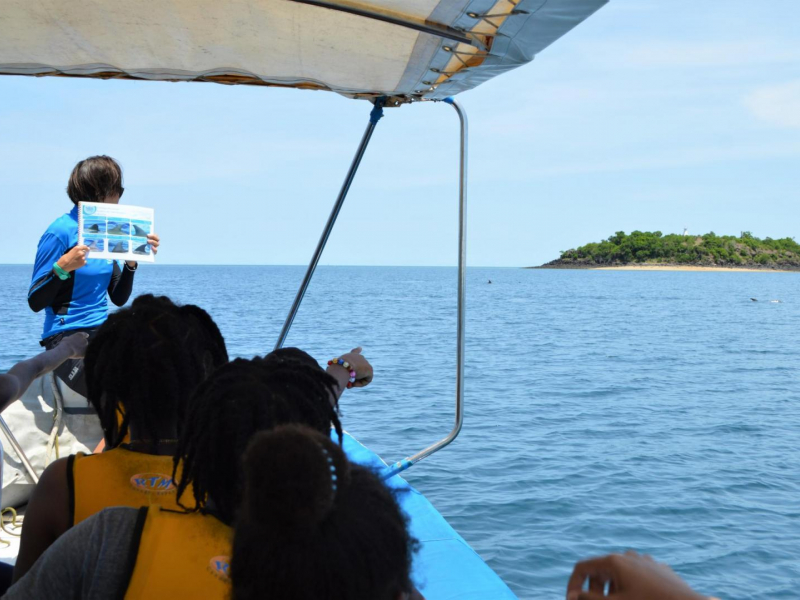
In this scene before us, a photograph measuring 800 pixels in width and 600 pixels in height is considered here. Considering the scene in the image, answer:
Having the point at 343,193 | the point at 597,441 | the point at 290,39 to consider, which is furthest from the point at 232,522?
the point at 597,441

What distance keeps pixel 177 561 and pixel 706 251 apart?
114211 mm

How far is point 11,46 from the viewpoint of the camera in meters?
2.75

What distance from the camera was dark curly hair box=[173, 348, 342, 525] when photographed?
49.6 inches

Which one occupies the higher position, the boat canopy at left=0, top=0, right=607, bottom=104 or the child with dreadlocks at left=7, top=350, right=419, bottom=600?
the boat canopy at left=0, top=0, right=607, bottom=104

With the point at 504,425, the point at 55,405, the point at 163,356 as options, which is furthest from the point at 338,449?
the point at 504,425

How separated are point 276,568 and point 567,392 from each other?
14962 millimetres

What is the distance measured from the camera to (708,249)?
107 meters

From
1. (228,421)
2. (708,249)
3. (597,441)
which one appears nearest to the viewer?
(228,421)

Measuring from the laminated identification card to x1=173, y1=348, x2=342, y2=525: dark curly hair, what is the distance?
1.93 metres

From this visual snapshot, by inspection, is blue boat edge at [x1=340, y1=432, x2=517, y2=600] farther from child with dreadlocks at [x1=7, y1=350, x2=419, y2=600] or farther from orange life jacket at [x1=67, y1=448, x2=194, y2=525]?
child with dreadlocks at [x1=7, y1=350, x2=419, y2=600]

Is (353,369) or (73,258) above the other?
(73,258)

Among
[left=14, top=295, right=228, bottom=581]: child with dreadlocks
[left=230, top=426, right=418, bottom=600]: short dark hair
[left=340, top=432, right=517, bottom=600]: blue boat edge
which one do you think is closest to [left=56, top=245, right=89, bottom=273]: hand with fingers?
[left=340, top=432, right=517, bottom=600]: blue boat edge

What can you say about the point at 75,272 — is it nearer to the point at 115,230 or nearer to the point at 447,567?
the point at 115,230

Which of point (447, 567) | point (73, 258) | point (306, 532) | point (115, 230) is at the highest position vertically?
point (115, 230)
